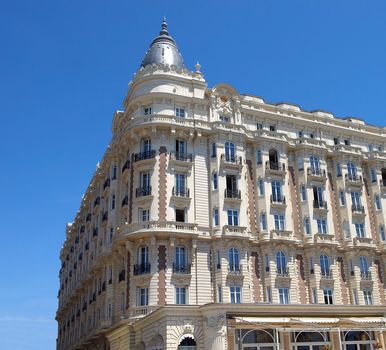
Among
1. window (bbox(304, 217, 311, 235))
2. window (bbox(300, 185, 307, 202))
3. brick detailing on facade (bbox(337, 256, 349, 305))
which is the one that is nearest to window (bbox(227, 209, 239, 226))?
window (bbox(304, 217, 311, 235))

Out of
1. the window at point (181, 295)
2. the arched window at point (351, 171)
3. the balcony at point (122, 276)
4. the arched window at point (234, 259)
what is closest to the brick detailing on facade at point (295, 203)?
the arched window at point (351, 171)

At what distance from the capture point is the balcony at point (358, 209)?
6050 centimetres

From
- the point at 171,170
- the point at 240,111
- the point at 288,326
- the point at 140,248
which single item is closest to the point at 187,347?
the point at 288,326

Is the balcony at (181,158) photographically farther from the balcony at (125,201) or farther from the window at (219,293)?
the window at (219,293)

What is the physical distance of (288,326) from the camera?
41.5 m

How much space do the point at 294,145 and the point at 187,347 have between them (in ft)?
90.0

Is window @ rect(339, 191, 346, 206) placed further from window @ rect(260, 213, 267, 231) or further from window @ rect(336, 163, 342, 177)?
window @ rect(260, 213, 267, 231)

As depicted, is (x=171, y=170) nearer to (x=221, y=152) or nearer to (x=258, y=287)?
(x=221, y=152)

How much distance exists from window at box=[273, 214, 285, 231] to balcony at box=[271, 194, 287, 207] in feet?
3.88

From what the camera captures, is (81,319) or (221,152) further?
(81,319)

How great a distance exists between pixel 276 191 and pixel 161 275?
16.7 meters

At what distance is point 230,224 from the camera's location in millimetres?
53281

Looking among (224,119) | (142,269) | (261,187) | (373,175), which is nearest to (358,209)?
(373,175)

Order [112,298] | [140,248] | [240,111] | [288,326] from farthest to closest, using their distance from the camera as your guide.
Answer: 1. [240,111]
2. [112,298]
3. [140,248]
4. [288,326]
